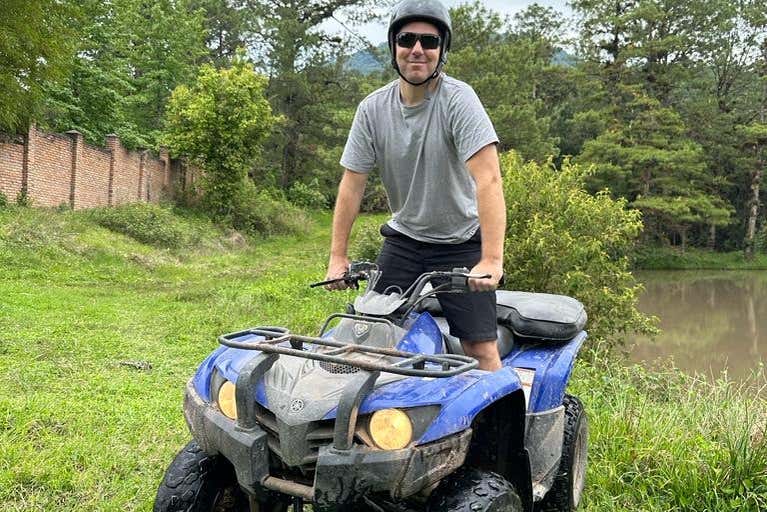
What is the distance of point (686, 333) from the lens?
13789 millimetres

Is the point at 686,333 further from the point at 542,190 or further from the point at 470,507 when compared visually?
the point at 470,507

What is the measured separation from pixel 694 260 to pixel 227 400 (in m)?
31.9

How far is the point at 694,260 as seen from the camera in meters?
30.5

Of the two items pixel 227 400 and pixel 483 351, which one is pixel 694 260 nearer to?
pixel 483 351

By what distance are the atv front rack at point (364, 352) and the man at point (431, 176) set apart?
40 centimetres

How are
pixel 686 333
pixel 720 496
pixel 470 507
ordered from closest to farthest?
pixel 470 507, pixel 720 496, pixel 686 333

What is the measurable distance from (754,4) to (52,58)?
99.2 ft

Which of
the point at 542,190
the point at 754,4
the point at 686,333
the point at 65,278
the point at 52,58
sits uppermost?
the point at 754,4

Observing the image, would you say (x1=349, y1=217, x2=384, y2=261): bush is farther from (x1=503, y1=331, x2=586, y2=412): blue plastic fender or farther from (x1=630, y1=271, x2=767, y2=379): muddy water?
(x1=503, y1=331, x2=586, y2=412): blue plastic fender

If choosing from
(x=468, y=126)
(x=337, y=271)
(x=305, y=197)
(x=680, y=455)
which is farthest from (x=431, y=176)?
(x=305, y=197)

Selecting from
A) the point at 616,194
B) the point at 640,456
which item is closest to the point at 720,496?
the point at 640,456

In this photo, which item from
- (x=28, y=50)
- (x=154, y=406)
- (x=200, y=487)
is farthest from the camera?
(x=28, y=50)

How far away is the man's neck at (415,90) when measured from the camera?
8.39ft

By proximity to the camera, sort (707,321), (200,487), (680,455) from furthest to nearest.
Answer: (707,321), (680,455), (200,487)
